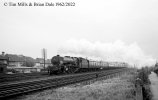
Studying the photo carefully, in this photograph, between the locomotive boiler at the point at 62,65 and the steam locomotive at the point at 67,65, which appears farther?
the steam locomotive at the point at 67,65

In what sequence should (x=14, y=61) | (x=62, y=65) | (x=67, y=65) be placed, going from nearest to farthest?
(x=62, y=65) < (x=67, y=65) < (x=14, y=61)

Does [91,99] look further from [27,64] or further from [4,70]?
[27,64]

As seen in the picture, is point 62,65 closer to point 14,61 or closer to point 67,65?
point 67,65

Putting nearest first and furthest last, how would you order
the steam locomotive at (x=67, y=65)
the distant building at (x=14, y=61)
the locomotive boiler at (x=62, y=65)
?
1. the locomotive boiler at (x=62, y=65)
2. the steam locomotive at (x=67, y=65)
3. the distant building at (x=14, y=61)

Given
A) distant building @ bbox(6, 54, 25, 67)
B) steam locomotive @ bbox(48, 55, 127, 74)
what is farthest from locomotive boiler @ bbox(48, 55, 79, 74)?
distant building @ bbox(6, 54, 25, 67)

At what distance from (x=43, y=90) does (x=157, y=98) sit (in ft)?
31.1

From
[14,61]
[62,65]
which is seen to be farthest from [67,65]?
[14,61]

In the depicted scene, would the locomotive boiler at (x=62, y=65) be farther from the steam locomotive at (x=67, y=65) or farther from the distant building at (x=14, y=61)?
the distant building at (x=14, y=61)

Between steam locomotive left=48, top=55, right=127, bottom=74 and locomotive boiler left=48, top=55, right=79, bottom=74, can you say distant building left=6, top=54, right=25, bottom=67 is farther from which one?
locomotive boiler left=48, top=55, right=79, bottom=74

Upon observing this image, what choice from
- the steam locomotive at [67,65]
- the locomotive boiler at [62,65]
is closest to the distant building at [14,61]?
the steam locomotive at [67,65]

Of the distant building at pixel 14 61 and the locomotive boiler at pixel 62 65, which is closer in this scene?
the locomotive boiler at pixel 62 65

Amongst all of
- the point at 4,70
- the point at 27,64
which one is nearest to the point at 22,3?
the point at 4,70

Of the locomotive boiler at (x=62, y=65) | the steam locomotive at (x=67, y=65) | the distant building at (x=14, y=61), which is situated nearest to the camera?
the locomotive boiler at (x=62, y=65)

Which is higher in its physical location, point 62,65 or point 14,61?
point 14,61
